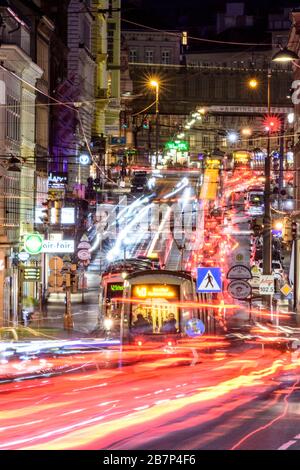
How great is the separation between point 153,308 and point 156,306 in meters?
0.12

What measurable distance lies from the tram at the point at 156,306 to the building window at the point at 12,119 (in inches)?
633

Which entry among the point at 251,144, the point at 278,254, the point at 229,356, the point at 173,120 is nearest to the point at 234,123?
the point at 173,120

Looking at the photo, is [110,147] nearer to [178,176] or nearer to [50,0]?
[178,176]

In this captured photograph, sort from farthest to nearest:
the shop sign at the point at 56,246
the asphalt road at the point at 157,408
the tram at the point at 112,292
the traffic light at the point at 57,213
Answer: the traffic light at the point at 57,213
the shop sign at the point at 56,246
the tram at the point at 112,292
the asphalt road at the point at 157,408

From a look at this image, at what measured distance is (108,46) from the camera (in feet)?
343

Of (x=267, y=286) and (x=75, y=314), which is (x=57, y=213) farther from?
(x=267, y=286)

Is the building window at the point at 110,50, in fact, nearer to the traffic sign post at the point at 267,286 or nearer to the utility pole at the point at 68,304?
the utility pole at the point at 68,304

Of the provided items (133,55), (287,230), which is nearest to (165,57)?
(133,55)

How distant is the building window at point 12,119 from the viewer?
161 ft

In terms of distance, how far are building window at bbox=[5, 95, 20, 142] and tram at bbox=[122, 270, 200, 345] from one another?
52.7ft

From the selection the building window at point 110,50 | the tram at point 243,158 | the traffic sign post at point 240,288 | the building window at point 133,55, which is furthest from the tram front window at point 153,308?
the building window at point 133,55

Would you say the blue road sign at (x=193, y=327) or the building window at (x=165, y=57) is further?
the building window at (x=165, y=57)
